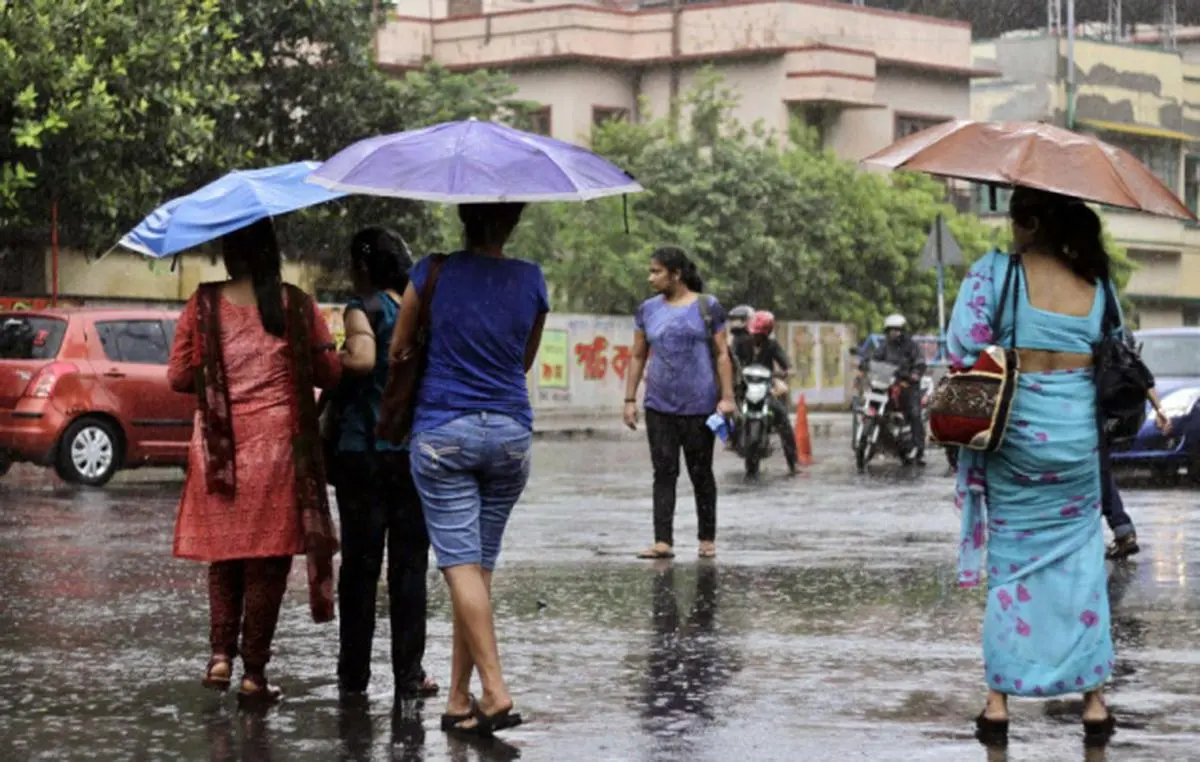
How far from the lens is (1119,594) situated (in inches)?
481

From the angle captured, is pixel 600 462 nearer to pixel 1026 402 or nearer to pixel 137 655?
pixel 137 655

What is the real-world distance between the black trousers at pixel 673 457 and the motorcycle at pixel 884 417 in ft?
37.0

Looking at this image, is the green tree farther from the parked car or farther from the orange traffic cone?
the parked car

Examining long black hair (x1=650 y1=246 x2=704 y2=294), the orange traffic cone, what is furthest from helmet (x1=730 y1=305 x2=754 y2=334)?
long black hair (x1=650 y1=246 x2=704 y2=294)

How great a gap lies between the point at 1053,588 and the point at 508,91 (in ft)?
137

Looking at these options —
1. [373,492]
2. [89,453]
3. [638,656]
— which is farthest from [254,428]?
[89,453]

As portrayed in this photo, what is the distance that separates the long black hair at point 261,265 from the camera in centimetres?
835

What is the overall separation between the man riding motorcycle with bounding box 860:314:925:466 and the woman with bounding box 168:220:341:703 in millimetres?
17794

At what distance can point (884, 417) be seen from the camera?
25578mm

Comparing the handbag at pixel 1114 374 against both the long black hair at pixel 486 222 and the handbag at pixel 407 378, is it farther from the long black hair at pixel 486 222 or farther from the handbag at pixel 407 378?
the handbag at pixel 407 378

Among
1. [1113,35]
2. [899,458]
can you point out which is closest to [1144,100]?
[1113,35]

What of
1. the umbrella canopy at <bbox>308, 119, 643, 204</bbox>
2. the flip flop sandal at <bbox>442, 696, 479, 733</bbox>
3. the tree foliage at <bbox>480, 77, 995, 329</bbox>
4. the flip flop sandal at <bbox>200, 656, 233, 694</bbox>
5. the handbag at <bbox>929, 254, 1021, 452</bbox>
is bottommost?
the flip flop sandal at <bbox>442, 696, 479, 733</bbox>

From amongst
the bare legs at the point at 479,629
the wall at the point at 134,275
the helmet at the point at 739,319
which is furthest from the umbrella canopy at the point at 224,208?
the wall at the point at 134,275

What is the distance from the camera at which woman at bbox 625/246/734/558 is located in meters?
14.2
